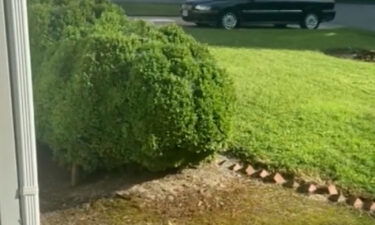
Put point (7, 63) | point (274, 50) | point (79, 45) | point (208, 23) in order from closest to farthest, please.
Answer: point (7, 63), point (79, 45), point (274, 50), point (208, 23)

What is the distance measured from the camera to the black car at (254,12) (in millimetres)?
14258

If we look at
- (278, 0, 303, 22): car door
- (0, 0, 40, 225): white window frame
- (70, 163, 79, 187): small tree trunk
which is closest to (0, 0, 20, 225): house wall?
(0, 0, 40, 225): white window frame

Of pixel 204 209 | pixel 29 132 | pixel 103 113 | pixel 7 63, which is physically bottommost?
pixel 204 209

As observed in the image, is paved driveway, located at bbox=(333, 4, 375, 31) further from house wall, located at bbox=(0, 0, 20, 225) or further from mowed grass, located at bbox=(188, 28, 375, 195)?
house wall, located at bbox=(0, 0, 20, 225)

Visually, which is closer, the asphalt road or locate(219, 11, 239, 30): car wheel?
locate(219, 11, 239, 30): car wheel

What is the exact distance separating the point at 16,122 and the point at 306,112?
13.0 feet

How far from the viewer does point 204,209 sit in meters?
3.49

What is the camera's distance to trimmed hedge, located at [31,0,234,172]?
138 inches

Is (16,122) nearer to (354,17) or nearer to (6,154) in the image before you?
(6,154)

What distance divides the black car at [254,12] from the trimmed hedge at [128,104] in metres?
10.6

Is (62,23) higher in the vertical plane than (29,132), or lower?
higher

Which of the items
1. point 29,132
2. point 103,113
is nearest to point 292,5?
point 103,113

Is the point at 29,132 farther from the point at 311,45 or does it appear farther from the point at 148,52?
the point at 311,45

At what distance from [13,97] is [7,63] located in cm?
11
